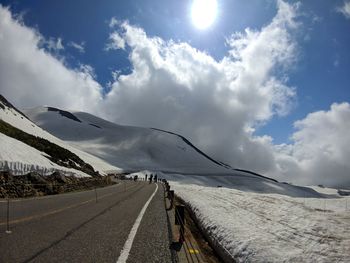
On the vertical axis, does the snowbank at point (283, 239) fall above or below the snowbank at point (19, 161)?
below

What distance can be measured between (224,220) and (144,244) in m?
4.82

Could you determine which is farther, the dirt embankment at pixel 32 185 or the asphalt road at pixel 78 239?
the dirt embankment at pixel 32 185

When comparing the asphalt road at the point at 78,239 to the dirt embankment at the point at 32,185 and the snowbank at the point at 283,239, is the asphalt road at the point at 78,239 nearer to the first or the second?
the snowbank at the point at 283,239

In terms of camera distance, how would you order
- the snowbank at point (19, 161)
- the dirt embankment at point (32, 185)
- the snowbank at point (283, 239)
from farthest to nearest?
the snowbank at point (19, 161) < the dirt embankment at point (32, 185) < the snowbank at point (283, 239)

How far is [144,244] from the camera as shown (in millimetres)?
10430

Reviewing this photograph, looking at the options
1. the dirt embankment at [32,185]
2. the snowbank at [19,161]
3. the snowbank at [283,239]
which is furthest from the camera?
the snowbank at [19,161]

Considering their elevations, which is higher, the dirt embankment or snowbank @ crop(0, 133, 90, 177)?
snowbank @ crop(0, 133, 90, 177)

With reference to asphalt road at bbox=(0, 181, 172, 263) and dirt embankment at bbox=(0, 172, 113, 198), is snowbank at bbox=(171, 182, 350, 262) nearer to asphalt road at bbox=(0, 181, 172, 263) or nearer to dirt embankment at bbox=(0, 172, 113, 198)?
asphalt road at bbox=(0, 181, 172, 263)

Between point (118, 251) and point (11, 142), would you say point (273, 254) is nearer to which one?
point (118, 251)

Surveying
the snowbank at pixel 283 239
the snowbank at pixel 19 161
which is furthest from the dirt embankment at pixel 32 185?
the snowbank at pixel 283 239

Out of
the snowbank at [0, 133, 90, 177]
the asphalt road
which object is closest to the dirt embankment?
the snowbank at [0, 133, 90, 177]

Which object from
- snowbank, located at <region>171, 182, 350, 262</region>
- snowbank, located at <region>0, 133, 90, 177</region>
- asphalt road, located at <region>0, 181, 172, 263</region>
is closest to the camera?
snowbank, located at <region>171, 182, 350, 262</region>

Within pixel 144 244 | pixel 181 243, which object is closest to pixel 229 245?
pixel 181 243

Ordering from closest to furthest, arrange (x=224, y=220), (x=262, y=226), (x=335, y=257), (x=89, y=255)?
(x=335, y=257) < (x=89, y=255) < (x=262, y=226) < (x=224, y=220)
